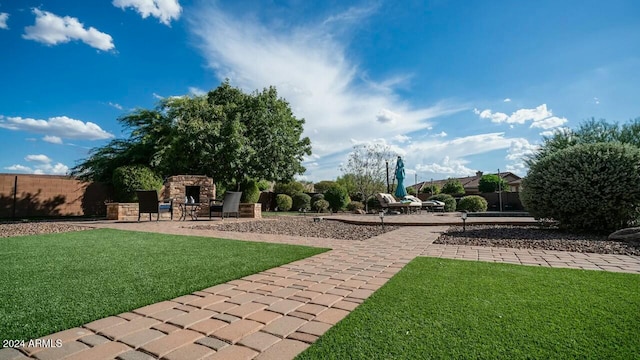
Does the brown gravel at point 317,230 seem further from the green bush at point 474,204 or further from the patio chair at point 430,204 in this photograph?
the green bush at point 474,204

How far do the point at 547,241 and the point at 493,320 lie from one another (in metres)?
4.87

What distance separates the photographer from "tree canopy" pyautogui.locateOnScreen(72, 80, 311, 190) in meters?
14.3

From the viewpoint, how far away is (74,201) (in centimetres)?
1437

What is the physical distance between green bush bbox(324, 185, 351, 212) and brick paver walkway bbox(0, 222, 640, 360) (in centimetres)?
1499

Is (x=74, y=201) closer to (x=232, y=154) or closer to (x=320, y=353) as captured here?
(x=232, y=154)

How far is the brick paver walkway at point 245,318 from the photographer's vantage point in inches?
66.2

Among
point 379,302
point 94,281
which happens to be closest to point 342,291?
point 379,302

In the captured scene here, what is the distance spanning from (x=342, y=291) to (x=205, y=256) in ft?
8.03

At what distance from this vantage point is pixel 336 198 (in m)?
19.0

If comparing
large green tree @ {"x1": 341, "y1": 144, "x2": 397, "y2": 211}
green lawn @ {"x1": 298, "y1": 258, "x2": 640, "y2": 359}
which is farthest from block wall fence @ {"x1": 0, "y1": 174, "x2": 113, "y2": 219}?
large green tree @ {"x1": 341, "y1": 144, "x2": 397, "y2": 211}

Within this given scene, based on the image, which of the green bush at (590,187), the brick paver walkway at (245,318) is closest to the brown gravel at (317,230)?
the brick paver walkway at (245,318)

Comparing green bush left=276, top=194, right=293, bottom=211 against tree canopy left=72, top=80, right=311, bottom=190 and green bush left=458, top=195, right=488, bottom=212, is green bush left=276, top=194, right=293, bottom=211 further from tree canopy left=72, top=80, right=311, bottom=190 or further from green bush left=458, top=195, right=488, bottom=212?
green bush left=458, top=195, right=488, bottom=212

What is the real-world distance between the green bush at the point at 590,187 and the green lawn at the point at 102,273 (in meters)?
5.76

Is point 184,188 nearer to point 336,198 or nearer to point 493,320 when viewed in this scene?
point 336,198
